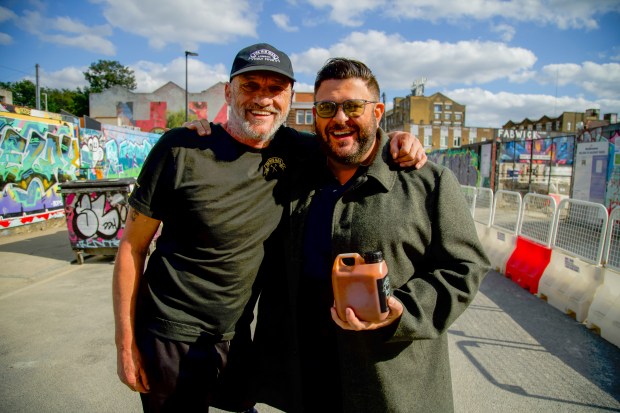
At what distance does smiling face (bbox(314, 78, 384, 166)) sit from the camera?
1914 mm

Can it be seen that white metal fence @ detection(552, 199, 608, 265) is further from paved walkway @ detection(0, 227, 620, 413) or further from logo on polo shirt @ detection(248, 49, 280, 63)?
logo on polo shirt @ detection(248, 49, 280, 63)

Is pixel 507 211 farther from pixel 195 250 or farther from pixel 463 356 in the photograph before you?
pixel 195 250

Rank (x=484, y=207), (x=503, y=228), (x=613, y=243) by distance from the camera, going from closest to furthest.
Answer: (x=613, y=243)
(x=503, y=228)
(x=484, y=207)

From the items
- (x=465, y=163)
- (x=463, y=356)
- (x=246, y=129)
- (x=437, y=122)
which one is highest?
(x=437, y=122)

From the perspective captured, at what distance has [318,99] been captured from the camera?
2.04 meters

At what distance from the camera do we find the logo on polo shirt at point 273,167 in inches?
84.6

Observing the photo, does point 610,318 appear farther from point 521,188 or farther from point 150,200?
point 521,188

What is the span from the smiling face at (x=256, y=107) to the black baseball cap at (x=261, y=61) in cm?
5

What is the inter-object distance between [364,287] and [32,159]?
38.9ft

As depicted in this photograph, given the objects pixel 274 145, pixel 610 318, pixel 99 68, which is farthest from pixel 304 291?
pixel 99 68

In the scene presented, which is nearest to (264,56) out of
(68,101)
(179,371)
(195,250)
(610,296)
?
(195,250)

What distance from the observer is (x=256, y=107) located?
7.06 ft

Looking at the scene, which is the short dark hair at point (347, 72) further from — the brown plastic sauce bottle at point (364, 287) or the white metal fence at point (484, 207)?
the white metal fence at point (484, 207)

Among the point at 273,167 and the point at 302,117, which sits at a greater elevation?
the point at 302,117
